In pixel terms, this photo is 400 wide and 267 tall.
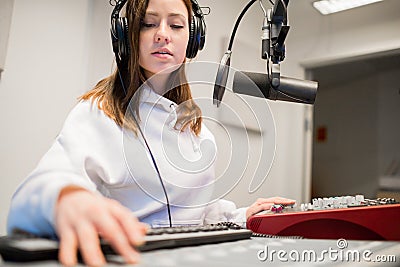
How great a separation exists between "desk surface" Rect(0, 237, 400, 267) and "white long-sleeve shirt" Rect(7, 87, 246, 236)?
132 mm

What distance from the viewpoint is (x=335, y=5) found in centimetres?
238

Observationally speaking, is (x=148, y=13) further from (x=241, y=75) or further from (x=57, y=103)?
(x=57, y=103)

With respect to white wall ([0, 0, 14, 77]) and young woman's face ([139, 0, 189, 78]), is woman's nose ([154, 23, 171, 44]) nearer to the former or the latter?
young woman's face ([139, 0, 189, 78])

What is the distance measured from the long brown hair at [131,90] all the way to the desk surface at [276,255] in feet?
1.26

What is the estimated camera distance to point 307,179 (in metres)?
2.44

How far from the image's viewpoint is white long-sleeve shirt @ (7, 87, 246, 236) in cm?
54

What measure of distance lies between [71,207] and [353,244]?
0.31 metres

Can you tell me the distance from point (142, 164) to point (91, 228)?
0.43m

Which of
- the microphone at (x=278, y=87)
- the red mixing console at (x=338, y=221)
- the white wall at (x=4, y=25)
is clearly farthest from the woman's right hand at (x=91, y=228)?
the white wall at (x=4, y=25)

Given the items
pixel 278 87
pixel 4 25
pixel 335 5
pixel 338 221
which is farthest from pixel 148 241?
pixel 335 5

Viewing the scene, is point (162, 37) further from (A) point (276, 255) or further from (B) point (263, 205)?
(A) point (276, 255)

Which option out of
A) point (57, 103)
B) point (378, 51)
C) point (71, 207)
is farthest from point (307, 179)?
point (71, 207)

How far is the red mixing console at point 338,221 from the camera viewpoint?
583mm

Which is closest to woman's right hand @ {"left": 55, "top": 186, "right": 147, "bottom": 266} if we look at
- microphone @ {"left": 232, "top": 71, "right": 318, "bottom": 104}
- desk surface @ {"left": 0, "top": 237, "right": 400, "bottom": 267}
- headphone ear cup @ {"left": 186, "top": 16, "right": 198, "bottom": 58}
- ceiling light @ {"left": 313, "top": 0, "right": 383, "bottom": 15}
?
desk surface @ {"left": 0, "top": 237, "right": 400, "bottom": 267}
